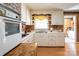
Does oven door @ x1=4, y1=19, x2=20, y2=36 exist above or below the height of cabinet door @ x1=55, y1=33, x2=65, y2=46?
above

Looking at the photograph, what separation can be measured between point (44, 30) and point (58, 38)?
3.69ft

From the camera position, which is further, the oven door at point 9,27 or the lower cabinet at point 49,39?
the lower cabinet at point 49,39

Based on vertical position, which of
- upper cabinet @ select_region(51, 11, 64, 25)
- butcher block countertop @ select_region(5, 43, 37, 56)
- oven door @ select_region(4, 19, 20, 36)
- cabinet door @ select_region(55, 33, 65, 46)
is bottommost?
cabinet door @ select_region(55, 33, 65, 46)

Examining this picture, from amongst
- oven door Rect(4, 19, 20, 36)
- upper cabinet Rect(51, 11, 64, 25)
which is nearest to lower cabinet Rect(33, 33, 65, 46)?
upper cabinet Rect(51, 11, 64, 25)

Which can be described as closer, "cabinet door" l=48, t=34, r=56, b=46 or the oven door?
the oven door

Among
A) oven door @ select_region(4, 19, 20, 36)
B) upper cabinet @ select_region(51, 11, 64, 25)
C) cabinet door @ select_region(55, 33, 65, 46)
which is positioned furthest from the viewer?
upper cabinet @ select_region(51, 11, 64, 25)

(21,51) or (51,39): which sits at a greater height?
(21,51)

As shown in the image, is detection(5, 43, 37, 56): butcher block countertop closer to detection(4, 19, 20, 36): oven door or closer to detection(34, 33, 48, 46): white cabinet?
detection(4, 19, 20, 36): oven door

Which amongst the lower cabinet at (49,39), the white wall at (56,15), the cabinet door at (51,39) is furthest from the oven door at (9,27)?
the white wall at (56,15)

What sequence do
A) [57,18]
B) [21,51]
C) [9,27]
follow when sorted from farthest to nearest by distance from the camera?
[57,18] < [21,51] < [9,27]

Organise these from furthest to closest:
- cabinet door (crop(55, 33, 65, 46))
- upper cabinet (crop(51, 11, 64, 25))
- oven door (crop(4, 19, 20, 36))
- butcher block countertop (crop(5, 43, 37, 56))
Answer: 1. upper cabinet (crop(51, 11, 64, 25))
2. cabinet door (crop(55, 33, 65, 46))
3. butcher block countertop (crop(5, 43, 37, 56))
4. oven door (crop(4, 19, 20, 36))

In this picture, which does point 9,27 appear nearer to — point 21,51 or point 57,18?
point 21,51

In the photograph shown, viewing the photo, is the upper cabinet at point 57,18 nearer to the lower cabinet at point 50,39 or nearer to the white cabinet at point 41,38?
the lower cabinet at point 50,39

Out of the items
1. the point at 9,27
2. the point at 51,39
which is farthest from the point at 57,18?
the point at 9,27
